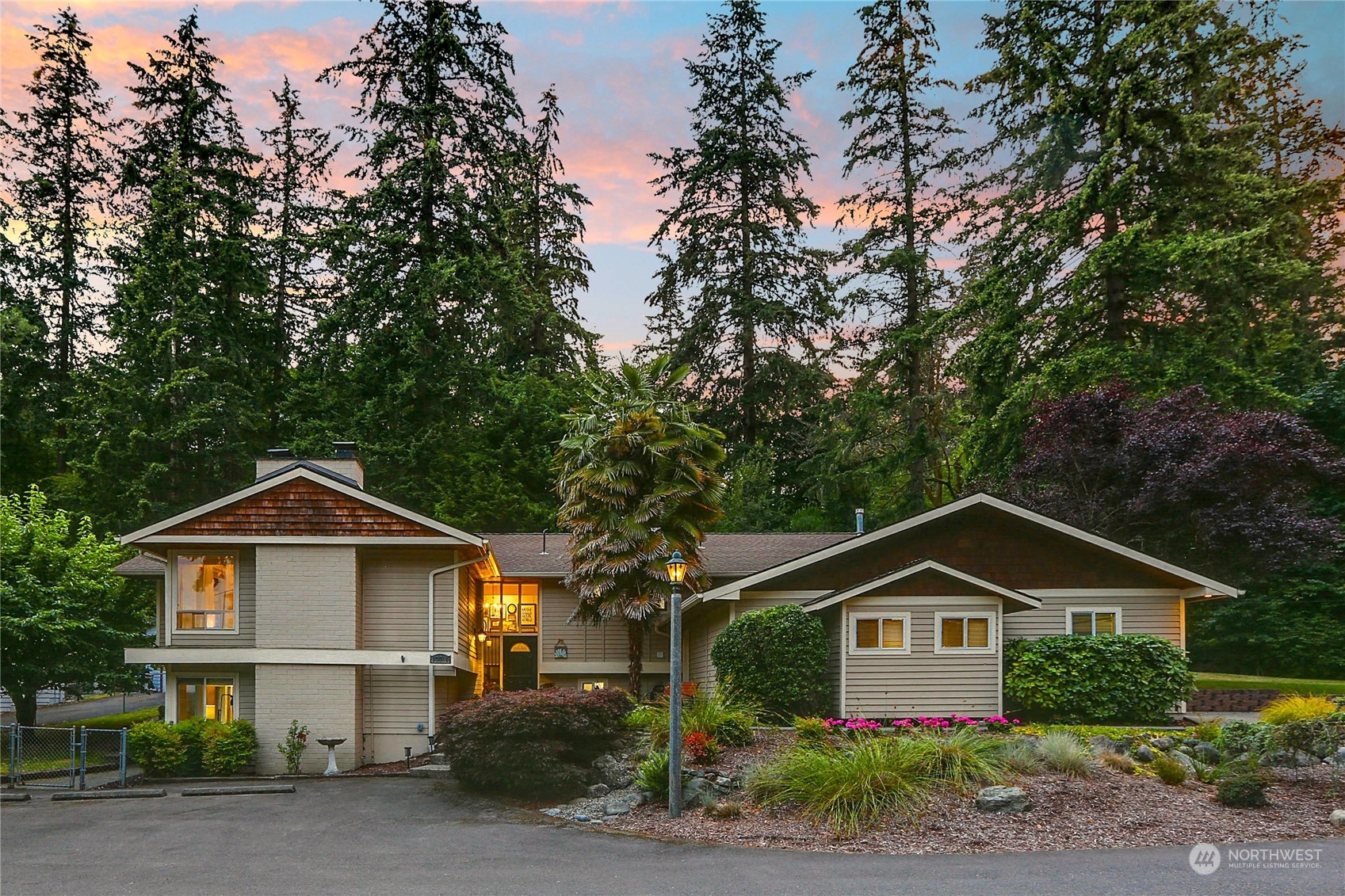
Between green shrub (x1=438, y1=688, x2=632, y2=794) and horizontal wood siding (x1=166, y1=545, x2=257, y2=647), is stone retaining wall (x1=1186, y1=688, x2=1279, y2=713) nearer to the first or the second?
green shrub (x1=438, y1=688, x2=632, y2=794)

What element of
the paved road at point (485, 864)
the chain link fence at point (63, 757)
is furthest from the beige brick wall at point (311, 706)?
the paved road at point (485, 864)

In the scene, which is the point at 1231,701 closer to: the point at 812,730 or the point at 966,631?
the point at 966,631

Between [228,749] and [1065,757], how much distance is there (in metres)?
15.3

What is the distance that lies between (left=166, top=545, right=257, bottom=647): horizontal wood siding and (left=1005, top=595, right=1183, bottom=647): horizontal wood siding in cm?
1555

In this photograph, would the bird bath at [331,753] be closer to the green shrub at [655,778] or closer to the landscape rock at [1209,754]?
the green shrub at [655,778]

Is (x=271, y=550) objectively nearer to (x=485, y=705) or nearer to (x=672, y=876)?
(x=485, y=705)

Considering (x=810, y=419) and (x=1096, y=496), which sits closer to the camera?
(x=1096, y=496)

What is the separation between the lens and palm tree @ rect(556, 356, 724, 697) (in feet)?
75.7

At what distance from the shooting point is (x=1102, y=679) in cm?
2011

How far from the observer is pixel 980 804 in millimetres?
13359

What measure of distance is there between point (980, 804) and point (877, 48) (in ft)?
106

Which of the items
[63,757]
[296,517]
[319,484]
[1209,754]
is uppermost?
[319,484]

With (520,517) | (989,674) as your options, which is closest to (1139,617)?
(989,674)

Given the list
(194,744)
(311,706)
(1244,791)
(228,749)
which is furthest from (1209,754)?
(194,744)
